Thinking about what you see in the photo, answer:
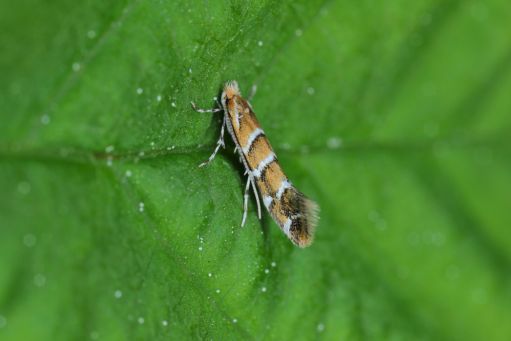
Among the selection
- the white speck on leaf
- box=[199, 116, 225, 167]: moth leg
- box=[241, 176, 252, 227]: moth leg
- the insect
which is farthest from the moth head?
the white speck on leaf

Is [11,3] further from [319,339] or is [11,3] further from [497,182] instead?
[497,182]

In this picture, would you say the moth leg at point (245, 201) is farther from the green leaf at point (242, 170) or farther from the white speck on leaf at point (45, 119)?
the white speck on leaf at point (45, 119)

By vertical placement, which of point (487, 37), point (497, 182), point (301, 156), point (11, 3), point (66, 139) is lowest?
point (66, 139)

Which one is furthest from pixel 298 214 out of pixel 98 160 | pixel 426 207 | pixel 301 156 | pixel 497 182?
pixel 497 182

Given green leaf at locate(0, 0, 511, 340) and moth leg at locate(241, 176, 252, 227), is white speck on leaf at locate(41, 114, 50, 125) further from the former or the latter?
moth leg at locate(241, 176, 252, 227)

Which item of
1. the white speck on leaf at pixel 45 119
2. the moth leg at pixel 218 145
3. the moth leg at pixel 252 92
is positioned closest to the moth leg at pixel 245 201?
the moth leg at pixel 218 145

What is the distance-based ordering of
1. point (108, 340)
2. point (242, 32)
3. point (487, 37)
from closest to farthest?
point (108, 340) < point (242, 32) < point (487, 37)
